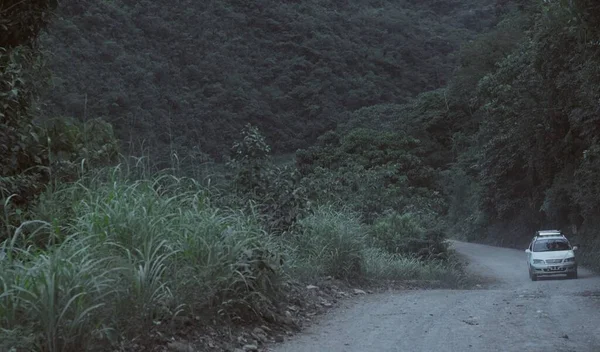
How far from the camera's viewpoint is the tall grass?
545cm

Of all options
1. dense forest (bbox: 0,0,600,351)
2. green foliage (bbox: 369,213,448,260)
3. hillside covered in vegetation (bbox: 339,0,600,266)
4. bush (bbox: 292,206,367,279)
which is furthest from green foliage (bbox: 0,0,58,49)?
green foliage (bbox: 369,213,448,260)

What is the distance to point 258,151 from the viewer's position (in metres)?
12.4

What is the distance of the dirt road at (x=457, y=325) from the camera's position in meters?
7.47

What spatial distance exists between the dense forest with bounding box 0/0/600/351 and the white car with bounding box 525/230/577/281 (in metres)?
2.95

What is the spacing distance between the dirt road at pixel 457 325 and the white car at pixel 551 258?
12.2 meters

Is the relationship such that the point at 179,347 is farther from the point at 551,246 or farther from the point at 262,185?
the point at 551,246

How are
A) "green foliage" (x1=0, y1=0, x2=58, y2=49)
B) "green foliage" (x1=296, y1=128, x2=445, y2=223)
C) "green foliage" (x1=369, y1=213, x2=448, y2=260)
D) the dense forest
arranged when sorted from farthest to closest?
"green foliage" (x1=296, y1=128, x2=445, y2=223) → "green foliage" (x1=369, y1=213, x2=448, y2=260) → "green foliage" (x1=0, y1=0, x2=58, y2=49) → the dense forest

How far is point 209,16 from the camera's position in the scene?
Result: 4025cm

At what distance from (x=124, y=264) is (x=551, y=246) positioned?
21421 millimetres

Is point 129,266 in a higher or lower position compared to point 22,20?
lower

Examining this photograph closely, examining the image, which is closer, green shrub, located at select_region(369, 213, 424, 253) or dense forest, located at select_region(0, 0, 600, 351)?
dense forest, located at select_region(0, 0, 600, 351)

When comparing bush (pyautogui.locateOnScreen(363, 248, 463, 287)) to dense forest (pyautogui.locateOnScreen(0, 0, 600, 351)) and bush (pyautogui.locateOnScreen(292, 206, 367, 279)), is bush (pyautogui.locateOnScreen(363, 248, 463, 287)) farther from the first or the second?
bush (pyautogui.locateOnScreen(292, 206, 367, 279))

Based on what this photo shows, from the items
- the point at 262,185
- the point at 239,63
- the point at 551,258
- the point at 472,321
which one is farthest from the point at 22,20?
the point at 239,63

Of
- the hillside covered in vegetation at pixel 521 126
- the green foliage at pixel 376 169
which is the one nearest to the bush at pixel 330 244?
the hillside covered in vegetation at pixel 521 126
